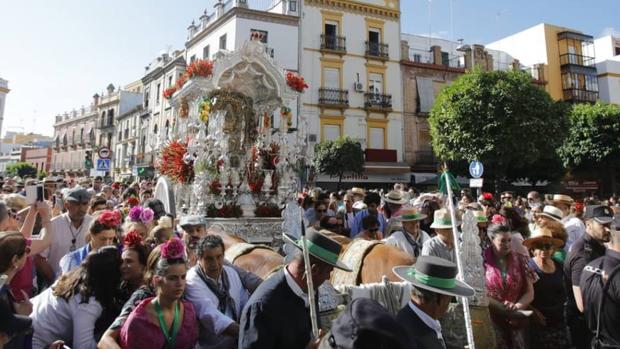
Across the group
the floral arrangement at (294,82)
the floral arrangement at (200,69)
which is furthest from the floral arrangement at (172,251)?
the floral arrangement at (294,82)

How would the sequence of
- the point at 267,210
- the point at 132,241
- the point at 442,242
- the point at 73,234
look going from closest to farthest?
the point at 132,241
the point at 442,242
the point at 73,234
the point at 267,210

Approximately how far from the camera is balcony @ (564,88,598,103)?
3397 cm

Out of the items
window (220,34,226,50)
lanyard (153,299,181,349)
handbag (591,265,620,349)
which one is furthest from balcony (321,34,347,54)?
lanyard (153,299,181,349)

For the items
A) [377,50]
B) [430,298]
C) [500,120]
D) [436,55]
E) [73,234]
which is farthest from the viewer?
[436,55]

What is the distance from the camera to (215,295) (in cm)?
317

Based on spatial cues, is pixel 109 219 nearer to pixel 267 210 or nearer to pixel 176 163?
pixel 267 210

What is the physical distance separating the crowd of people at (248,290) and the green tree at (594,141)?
79.9ft

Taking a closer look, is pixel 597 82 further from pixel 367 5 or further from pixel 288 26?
pixel 288 26

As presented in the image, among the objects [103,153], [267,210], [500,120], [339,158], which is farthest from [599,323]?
[339,158]

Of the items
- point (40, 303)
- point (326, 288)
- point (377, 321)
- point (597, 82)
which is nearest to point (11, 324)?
point (40, 303)

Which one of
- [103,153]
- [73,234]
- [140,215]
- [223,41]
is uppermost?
[223,41]

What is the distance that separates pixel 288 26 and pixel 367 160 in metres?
10.5

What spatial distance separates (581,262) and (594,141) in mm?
26356

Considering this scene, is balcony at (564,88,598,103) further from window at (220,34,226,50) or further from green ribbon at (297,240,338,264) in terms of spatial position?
green ribbon at (297,240,338,264)
